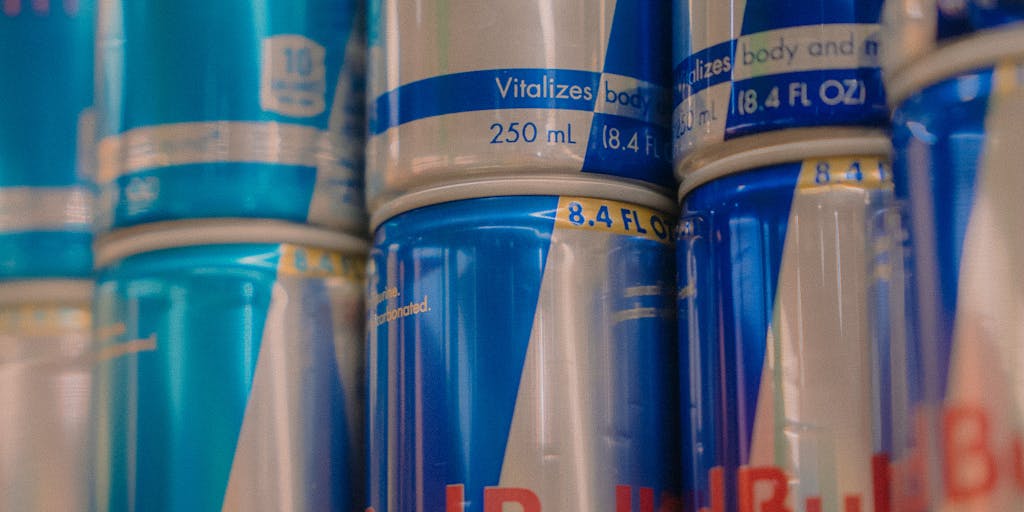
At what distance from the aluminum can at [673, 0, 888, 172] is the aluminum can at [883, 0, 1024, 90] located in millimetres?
135

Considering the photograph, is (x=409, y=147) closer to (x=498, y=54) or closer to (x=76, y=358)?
(x=498, y=54)

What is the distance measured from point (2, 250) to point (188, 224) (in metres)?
0.41

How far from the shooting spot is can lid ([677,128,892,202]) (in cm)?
96

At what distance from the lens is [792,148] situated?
97 centimetres

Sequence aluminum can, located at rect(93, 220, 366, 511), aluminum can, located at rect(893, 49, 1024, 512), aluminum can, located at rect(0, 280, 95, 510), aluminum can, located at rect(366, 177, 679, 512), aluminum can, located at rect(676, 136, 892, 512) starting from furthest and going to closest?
1. aluminum can, located at rect(0, 280, 95, 510)
2. aluminum can, located at rect(93, 220, 366, 511)
3. aluminum can, located at rect(366, 177, 679, 512)
4. aluminum can, located at rect(676, 136, 892, 512)
5. aluminum can, located at rect(893, 49, 1024, 512)

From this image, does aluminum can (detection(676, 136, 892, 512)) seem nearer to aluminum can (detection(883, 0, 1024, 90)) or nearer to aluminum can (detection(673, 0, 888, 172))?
aluminum can (detection(673, 0, 888, 172))

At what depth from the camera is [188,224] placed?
1231 millimetres

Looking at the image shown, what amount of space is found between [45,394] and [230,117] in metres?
0.51

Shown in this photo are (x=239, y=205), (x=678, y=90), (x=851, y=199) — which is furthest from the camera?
(x=239, y=205)

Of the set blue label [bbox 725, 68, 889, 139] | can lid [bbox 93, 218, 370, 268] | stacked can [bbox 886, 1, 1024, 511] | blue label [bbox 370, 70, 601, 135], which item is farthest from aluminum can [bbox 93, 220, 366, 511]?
stacked can [bbox 886, 1, 1024, 511]

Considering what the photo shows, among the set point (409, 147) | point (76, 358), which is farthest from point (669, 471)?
point (76, 358)

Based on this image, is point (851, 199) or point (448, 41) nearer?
point (851, 199)

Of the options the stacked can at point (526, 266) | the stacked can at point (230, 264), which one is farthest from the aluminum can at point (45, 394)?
the stacked can at point (526, 266)

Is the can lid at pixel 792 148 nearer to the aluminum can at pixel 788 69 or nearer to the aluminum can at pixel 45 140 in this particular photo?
the aluminum can at pixel 788 69
